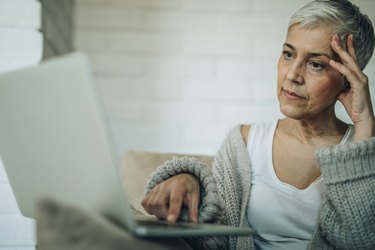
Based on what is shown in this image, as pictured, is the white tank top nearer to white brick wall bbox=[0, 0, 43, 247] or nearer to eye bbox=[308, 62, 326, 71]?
eye bbox=[308, 62, 326, 71]

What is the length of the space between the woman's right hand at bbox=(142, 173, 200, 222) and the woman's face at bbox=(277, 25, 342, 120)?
446 mm

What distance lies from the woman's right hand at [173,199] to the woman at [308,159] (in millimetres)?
37

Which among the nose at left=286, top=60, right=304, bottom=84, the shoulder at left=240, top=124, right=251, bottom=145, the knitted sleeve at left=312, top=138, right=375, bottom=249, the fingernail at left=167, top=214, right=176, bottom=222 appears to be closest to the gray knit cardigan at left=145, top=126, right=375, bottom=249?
the knitted sleeve at left=312, top=138, right=375, bottom=249

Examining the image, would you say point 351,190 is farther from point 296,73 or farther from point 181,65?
point 181,65

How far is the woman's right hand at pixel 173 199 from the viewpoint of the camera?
84 centimetres

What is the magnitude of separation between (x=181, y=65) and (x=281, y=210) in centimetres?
89

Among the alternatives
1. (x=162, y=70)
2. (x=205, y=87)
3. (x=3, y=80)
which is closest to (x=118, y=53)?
(x=162, y=70)

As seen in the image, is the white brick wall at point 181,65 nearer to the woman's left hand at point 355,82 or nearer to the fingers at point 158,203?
the woman's left hand at point 355,82

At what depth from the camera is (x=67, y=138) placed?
609 millimetres

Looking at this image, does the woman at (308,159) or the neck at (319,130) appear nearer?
the woman at (308,159)

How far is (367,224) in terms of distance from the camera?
102 cm

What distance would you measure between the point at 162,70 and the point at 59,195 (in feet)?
4.17

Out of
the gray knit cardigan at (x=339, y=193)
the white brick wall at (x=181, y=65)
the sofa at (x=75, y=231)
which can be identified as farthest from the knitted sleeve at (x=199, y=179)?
the white brick wall at (x=181, y=65)

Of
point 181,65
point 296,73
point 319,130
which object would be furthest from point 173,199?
point 181,65
